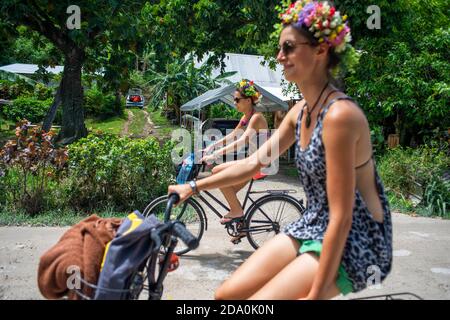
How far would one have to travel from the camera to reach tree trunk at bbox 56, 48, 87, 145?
13.5 meters

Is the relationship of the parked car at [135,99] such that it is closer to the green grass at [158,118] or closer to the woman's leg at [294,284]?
the green grass at [158,118]

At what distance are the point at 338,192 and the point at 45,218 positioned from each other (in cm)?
561

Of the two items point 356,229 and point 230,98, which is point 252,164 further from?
point 230,98

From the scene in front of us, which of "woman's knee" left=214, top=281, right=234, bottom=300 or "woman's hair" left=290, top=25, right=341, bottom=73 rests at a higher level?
"woman's hair" left=290, top=25, right=341, bottom=73

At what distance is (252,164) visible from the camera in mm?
2371

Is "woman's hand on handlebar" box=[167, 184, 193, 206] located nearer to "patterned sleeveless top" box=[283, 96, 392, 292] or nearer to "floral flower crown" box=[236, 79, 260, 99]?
"patterned sleeveless top" box=[283, 96, 392, 292]

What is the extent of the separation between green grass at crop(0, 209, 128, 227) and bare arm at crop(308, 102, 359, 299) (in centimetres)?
524

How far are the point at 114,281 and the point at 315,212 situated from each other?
93 centimetres

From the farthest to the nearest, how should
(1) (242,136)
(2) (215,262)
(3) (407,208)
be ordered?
(3) (407,208) < (1) (242,136) < (2) (215,262)

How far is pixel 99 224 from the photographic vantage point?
2.06m

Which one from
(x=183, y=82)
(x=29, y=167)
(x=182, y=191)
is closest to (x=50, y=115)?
(x=29, y=167)

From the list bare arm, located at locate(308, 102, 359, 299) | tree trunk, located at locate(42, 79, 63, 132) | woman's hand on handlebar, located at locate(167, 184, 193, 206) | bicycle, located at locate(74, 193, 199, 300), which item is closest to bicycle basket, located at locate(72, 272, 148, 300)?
bicycle, located at locate(74, 193, 199, 300)
